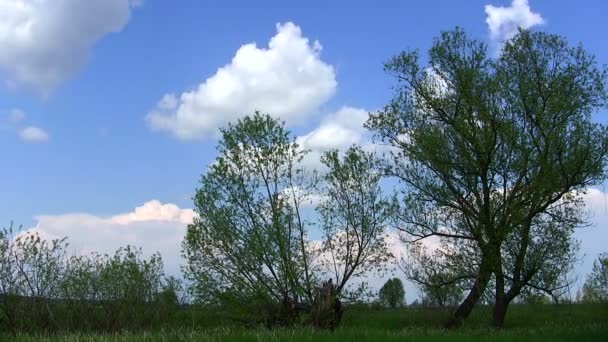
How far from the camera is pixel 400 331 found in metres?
15.4

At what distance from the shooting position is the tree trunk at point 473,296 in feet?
90.4

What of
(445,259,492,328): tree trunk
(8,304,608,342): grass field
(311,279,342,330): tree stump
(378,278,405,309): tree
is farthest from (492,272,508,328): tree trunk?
(378,278,405,309): tree

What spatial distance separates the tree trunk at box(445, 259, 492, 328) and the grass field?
3.83 ft

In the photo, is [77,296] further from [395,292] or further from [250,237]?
[395,292]

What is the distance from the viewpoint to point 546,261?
2766 centimetres

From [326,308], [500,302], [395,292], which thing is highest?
[395,292]

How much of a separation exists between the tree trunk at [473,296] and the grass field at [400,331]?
3.83 feet

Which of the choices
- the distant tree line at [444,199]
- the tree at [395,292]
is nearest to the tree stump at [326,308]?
the distant tree line at [444,199]

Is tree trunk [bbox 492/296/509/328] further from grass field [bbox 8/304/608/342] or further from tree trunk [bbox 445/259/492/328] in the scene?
grass field [bbox 8/304/608/342]

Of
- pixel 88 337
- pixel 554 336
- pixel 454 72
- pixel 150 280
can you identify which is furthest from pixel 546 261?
pixel 88 337

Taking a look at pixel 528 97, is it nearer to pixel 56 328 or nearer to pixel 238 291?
pixel 238 291

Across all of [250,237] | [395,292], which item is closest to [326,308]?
[250,237]

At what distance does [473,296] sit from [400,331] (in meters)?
13.8

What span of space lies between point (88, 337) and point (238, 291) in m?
13.3
